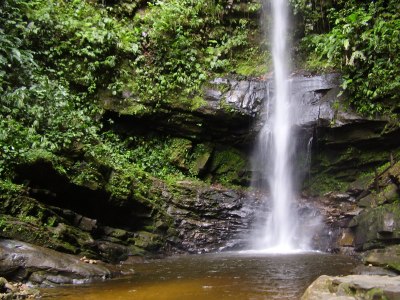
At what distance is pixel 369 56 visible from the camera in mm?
11203

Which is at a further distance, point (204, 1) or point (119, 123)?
point (204, 1)

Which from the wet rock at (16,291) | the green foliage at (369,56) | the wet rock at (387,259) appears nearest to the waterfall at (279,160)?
the green foliage at (369,56)

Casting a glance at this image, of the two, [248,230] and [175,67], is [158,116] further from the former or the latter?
[248,230]

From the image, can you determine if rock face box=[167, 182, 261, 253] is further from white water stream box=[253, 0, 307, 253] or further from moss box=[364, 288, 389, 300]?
moss box=[364, 288, 389, 300]

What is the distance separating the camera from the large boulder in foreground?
5.98m

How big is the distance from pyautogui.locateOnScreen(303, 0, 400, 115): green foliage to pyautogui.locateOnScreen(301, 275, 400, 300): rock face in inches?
298

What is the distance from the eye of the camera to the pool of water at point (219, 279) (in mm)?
5367

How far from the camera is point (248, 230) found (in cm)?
1109

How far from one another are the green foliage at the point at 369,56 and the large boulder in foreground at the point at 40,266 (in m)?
8.42

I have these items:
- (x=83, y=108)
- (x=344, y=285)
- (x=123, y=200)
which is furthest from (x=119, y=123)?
(x=344, y=285)

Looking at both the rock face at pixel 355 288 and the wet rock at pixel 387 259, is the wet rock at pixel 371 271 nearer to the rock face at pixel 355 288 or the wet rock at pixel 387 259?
the wet rock at pixel 387 259

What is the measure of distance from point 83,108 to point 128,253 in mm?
5169

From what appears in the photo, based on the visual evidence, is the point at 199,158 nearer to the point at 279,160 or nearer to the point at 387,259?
the point at 279,160

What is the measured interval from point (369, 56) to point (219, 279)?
27.0 feet
